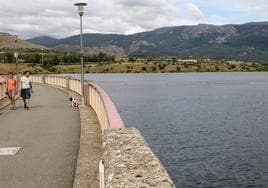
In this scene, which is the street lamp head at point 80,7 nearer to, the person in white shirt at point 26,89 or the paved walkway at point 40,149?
the person in white shirt at point 26,89

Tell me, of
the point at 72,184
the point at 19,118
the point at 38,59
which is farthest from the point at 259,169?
the point at 38,59

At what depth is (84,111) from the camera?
20.0 meters

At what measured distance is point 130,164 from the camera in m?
Result: 5.40

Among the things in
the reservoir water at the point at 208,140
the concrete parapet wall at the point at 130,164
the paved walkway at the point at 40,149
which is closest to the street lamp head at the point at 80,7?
the paved walkway at the point at 40,149

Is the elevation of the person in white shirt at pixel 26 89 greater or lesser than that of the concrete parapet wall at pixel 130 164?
lesser

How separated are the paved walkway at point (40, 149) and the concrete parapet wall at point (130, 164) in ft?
6.02

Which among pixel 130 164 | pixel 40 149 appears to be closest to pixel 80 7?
pixel 40 149

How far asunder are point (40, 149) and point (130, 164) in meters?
6.56

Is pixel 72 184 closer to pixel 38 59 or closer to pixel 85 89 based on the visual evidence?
pixel 85 89

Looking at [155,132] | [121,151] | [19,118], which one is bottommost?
[155,132]

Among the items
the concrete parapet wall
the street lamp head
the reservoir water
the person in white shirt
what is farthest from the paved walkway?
the reservoir water

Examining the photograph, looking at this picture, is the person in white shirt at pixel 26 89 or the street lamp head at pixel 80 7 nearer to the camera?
the street lamp head at pixel 80 7

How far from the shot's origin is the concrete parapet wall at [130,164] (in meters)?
4.61

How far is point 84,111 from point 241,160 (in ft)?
40.7
